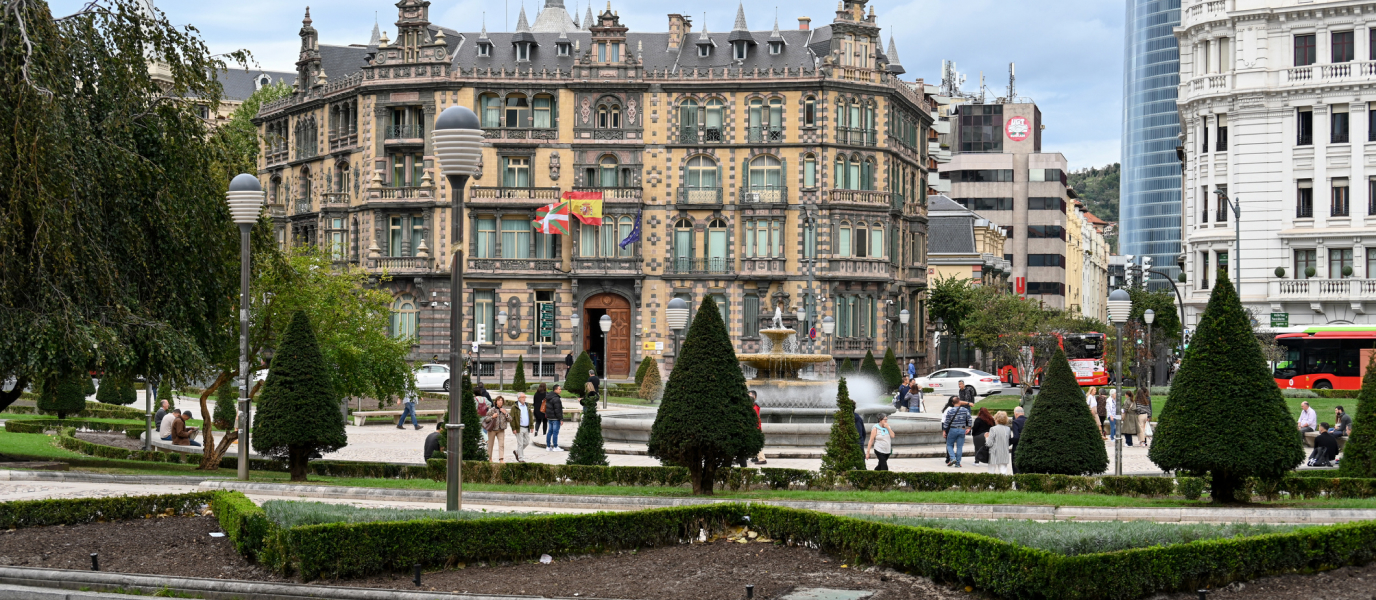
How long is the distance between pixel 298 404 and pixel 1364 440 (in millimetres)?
17448

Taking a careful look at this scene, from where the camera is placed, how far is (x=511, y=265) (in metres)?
69.3

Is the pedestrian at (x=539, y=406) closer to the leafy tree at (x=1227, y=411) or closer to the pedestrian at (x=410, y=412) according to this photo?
the pedestrian at (x=410, y=412)

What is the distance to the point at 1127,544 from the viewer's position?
1342cm

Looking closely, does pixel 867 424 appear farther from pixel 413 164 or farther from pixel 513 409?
pixel 413 164

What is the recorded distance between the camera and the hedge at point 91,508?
56.1 ft

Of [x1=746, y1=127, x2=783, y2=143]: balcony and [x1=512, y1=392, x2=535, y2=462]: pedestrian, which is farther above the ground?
[x1=746, y1=127, x2=783, y2=143]: balcony

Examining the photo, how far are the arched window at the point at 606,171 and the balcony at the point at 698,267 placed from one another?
472 centimetres

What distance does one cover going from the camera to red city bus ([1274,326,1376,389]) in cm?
5178

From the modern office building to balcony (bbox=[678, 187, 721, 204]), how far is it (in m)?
21.8

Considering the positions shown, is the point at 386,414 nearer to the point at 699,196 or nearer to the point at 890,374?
the point at 890,374

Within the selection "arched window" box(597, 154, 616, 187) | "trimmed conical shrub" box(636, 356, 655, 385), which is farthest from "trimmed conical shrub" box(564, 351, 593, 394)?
"arched window" box(597, 154, 616, 187)

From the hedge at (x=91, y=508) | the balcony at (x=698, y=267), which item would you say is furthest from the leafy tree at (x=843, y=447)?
the balcony at (x=698, y=267)

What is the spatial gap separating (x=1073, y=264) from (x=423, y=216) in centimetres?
7722

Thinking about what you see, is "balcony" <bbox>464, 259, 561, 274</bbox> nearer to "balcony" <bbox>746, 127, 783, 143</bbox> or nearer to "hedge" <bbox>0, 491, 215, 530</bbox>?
"balcony" <bbox>746, 127, 783, 143</bbox>
